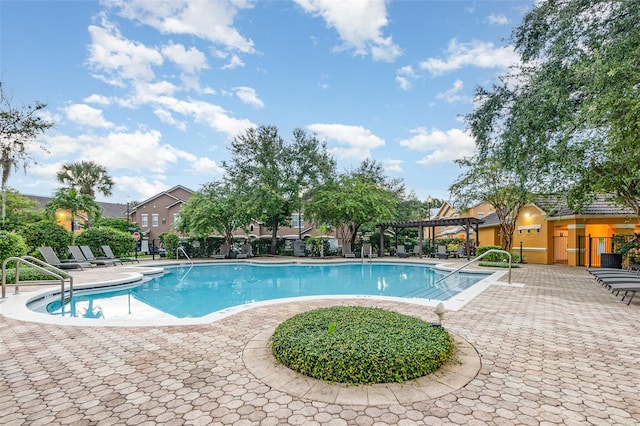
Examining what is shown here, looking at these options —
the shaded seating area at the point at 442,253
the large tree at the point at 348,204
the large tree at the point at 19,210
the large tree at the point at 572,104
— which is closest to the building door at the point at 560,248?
the shaded seating area at the point at 442,253

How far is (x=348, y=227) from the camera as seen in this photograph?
24.5m

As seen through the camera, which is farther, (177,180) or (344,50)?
(177,180)

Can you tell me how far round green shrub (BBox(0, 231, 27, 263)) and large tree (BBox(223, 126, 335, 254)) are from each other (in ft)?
40.1

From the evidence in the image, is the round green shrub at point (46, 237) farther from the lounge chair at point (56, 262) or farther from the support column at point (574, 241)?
the support column at point (574, 241)

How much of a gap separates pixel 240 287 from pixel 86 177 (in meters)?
28.3

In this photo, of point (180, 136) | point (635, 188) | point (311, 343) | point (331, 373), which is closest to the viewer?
point (331, 373)

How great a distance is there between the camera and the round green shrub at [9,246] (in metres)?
10.9

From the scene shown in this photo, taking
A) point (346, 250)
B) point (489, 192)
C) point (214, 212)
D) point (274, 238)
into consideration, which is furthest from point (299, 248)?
point (489, 192)

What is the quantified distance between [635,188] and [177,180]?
126 feet

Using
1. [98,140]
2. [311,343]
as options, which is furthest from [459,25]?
[98,140]

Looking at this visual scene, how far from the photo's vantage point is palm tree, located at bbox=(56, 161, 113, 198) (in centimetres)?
3114

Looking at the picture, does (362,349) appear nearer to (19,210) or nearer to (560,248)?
(560,248)

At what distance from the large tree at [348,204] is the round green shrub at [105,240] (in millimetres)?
11383

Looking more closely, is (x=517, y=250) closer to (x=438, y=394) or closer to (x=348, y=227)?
(x=348, y=227)
